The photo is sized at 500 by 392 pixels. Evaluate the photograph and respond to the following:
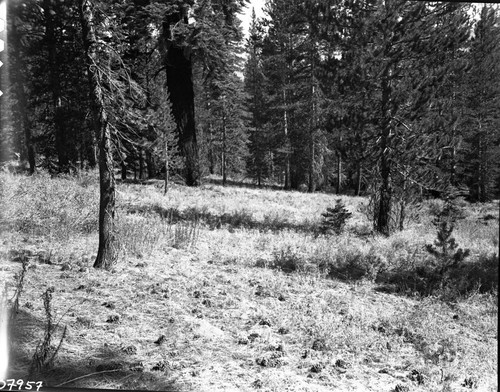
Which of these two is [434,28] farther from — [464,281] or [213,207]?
[213,207]

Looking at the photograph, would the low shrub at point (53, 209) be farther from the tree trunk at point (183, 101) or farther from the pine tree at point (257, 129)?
the pine tree at point (257, 129)

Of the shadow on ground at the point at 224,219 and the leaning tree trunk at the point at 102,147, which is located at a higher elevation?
the leaning tree trunk at the point at 102,147

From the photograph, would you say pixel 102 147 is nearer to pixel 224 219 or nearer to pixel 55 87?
pixel 224 219

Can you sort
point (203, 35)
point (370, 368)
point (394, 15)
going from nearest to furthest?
1. point (370, 368)
2. point (394, 15)
3. point (203, 35)

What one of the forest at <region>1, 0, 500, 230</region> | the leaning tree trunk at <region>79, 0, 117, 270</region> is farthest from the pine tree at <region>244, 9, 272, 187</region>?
the leaning tree trunk at <region>79, 0, 117, 270</region>

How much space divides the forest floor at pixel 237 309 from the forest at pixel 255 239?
1.0 inches

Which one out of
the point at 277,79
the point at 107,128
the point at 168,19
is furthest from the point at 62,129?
the point at 277,79

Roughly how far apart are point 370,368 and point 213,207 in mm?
8015

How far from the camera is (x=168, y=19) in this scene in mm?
12344

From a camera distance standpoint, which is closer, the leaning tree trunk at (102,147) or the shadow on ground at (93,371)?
the shadow on ground at (93,371)

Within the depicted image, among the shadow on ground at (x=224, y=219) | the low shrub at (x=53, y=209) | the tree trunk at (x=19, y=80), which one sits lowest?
the shadow on ground at (x=224, y=219)

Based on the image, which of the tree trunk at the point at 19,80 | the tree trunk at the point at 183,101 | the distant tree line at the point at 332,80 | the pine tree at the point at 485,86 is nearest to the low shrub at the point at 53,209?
the distant tree line at the point at 332,80

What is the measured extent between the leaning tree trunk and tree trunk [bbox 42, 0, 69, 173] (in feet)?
10.4

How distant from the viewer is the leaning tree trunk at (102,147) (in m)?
4.83
